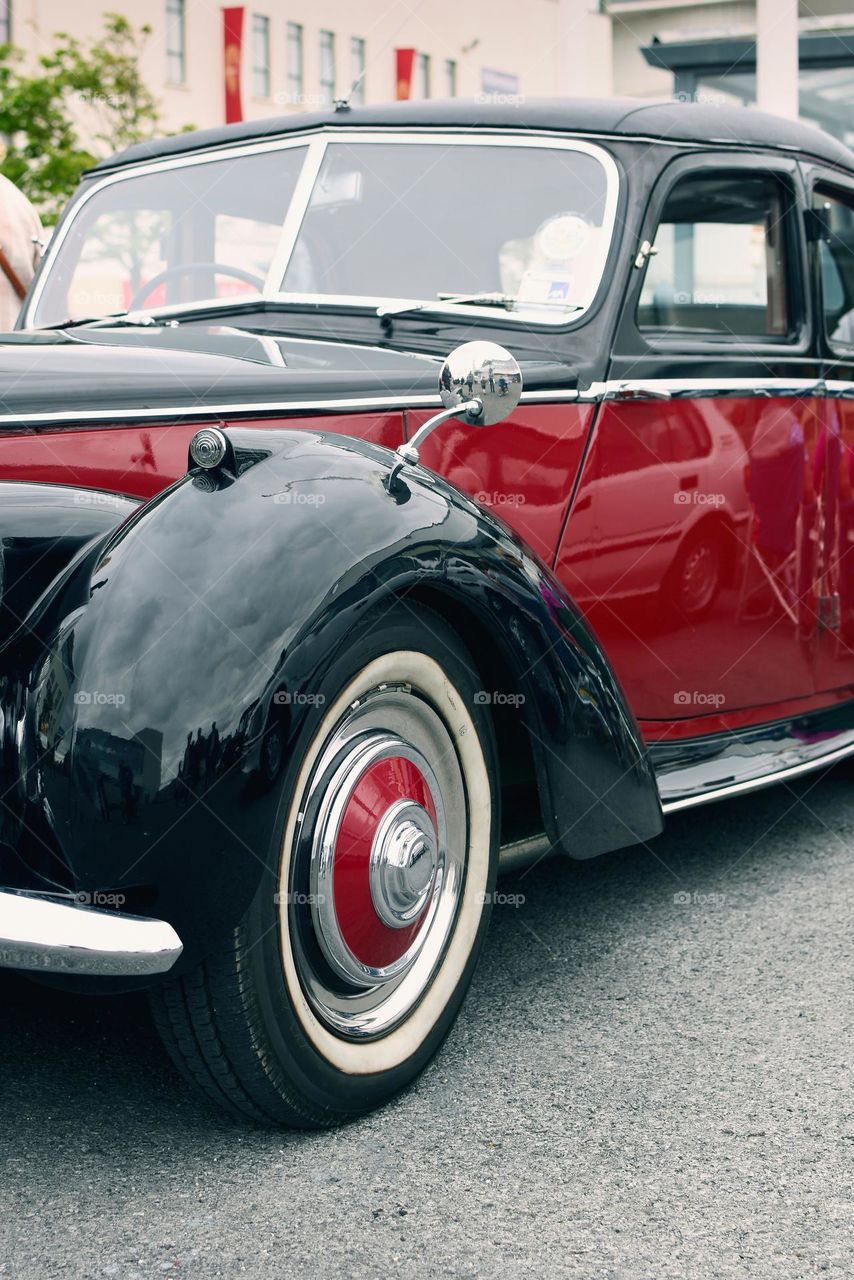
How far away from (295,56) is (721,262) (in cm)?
2591

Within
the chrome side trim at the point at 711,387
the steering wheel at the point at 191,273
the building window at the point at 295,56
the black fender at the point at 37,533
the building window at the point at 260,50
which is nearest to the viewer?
the black fender at the point at 37,533

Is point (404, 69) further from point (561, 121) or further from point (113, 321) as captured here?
point (113, 321)

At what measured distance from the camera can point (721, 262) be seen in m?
3.59

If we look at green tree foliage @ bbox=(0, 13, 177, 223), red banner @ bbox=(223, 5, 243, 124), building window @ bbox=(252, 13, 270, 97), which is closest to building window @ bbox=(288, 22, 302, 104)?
building window @ bbox=(252, 13, 270, 97)

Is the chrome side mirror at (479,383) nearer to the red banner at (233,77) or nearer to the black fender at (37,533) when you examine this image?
the black fender at (37,533)

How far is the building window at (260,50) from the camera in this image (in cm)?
2633

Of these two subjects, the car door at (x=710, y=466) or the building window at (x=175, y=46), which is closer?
the car door at (x=710, y=466)

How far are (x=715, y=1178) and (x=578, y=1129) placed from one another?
22cm

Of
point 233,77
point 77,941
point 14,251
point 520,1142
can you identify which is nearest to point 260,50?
point 233,77

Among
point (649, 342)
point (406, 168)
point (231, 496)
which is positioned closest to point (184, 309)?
point (406, 168)

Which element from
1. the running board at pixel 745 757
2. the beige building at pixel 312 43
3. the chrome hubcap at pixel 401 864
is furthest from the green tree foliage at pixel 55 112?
the chrome hubcap at pixel 401 864

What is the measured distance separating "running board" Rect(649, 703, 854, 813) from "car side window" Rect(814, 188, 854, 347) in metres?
0.98

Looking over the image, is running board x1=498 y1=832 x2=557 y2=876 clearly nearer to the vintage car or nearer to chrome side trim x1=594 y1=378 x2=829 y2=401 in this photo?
the vintage car

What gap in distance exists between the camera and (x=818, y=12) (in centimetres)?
1245
